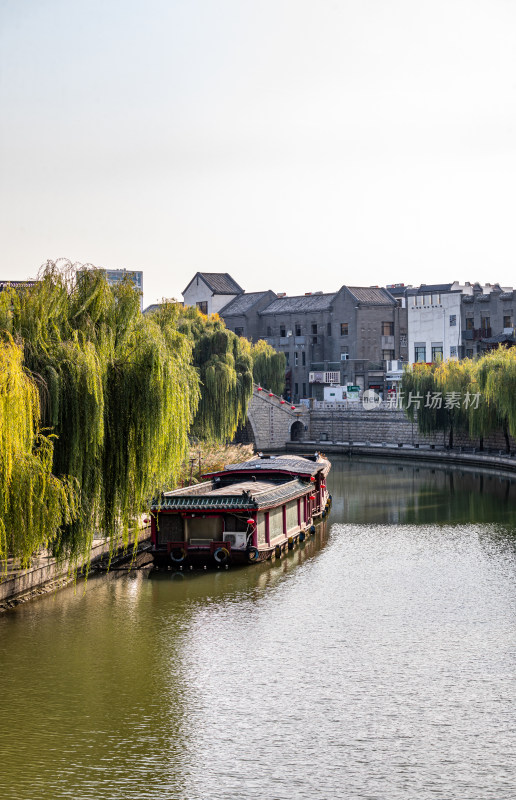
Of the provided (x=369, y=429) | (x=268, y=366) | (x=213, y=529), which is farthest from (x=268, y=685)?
(x=268, y=366)

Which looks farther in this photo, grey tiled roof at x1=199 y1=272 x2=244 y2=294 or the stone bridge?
grey tiled roof at x1=199 y1=272 x2=244 y2=294

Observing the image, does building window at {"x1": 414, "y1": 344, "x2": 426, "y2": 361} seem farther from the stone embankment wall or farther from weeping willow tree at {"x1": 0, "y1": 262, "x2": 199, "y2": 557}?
weeping willow tree at {"x1": 0, "y1": 262, "x2": 199, "y2": 557}

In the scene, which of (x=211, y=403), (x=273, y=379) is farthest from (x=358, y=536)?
(x=273, y=379)

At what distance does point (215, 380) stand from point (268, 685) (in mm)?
26241

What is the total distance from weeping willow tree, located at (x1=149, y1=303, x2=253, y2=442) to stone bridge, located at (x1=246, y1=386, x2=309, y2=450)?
62.1 ft

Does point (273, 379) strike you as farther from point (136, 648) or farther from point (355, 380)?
point (136, 648)

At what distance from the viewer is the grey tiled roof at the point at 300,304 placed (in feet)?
260

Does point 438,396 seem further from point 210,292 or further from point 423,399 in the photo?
point 210,292

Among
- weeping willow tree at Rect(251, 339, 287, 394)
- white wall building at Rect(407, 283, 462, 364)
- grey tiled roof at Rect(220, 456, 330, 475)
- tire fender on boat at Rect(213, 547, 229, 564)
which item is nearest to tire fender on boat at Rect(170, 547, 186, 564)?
tire fender on boat at Rect(213, 547, 229, 564)

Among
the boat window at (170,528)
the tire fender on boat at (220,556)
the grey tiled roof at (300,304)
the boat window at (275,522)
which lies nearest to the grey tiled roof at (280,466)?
the boat window at (275,522)

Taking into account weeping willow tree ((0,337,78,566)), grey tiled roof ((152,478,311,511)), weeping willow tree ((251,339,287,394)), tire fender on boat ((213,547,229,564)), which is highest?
weeping willow tree ((251,339,287,394))

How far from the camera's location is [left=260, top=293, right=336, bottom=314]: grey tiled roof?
260ft

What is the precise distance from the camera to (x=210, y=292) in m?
86.1

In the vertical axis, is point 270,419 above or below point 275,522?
above
